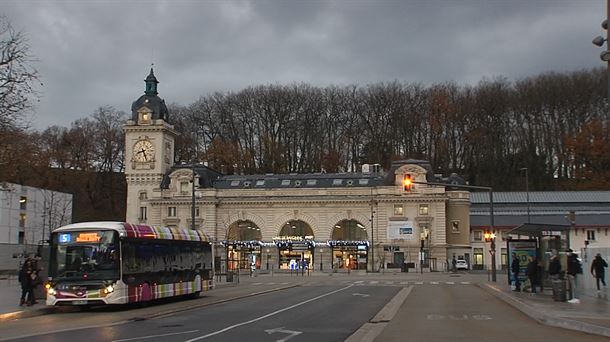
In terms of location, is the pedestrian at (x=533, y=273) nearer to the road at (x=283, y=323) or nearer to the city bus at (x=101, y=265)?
the road at (x=283, y=323)

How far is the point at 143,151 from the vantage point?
100938mm

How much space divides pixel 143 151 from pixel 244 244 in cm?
2134

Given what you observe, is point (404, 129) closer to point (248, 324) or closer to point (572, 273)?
point (572, 273)

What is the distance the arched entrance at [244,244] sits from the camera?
92125 millimetres

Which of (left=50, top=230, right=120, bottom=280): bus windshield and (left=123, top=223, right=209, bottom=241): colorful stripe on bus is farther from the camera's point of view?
(left=123, top=223, right=209, bottom=241): colorful stripe on bus

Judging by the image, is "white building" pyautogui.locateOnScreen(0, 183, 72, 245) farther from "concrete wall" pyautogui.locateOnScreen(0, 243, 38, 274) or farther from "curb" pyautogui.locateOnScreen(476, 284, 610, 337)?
"curb" pyautogui.locateOnScreen(476, 284, 610, 337)

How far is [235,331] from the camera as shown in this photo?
1852 cm

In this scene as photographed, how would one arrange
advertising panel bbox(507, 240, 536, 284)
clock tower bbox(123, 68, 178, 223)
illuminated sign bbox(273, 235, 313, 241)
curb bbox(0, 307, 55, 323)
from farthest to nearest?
clock tower bbox(123, 68, 178, 223)
illuminated sign bbox(273, 235, 313, 241)
advertising panel bbox(507, 240, 536, 284)
curb bbox(0, 307, 55, 323)

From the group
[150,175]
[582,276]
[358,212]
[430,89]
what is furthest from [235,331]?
[430,89]

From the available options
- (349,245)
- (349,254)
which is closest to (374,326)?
(349,245)

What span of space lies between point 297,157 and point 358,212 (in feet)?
87.0

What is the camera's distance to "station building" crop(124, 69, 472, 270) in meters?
89.1

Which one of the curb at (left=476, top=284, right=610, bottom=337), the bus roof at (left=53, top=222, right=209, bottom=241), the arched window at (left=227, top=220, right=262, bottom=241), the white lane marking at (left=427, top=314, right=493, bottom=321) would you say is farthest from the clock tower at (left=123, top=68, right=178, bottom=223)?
the white lane marking at (left=427, top=314, right=493, bottom=321)

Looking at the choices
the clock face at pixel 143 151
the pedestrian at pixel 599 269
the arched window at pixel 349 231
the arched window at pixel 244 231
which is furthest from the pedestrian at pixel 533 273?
the clock face at pixel 143 151
